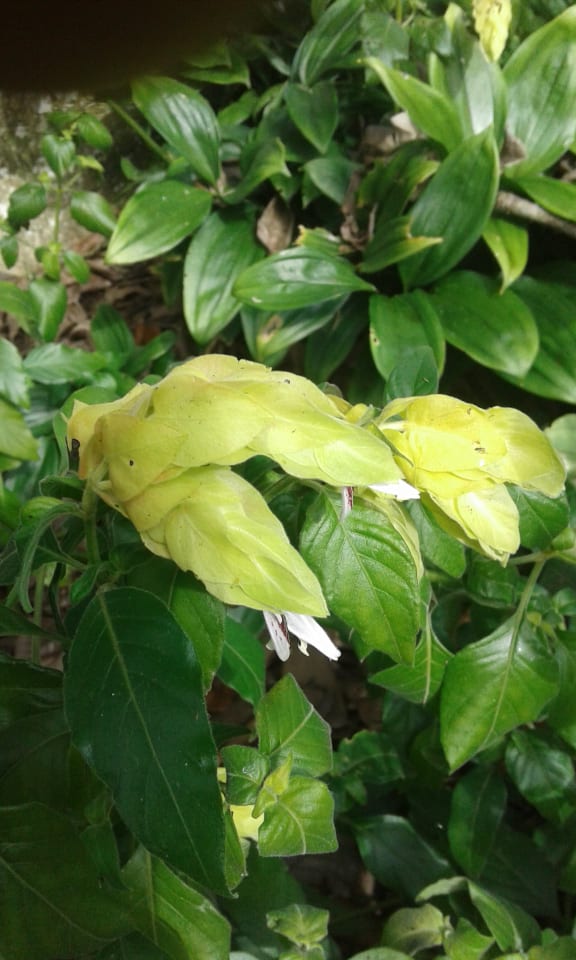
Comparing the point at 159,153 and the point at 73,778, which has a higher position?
the point at 159,153

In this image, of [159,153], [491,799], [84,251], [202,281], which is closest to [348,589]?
[491,799]

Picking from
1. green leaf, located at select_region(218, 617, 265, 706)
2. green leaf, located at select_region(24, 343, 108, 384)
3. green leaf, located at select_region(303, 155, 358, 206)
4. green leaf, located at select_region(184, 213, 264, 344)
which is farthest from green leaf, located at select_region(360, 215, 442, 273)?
green leaf, located at select_region(218, 617, 265, 706)

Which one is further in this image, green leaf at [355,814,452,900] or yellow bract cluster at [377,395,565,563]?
green leaf at [355,814,452,900]

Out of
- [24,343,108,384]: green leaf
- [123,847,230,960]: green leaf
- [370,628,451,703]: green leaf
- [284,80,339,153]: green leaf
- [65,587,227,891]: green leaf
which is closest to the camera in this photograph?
[65,587,227,891]: green leaf

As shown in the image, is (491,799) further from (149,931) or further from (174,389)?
Answer: (174,389)

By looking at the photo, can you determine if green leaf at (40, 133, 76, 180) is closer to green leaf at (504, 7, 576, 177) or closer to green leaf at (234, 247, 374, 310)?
green leaf at (234, 247, 374, 310)

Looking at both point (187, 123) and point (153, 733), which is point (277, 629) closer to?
point (153, 733)
